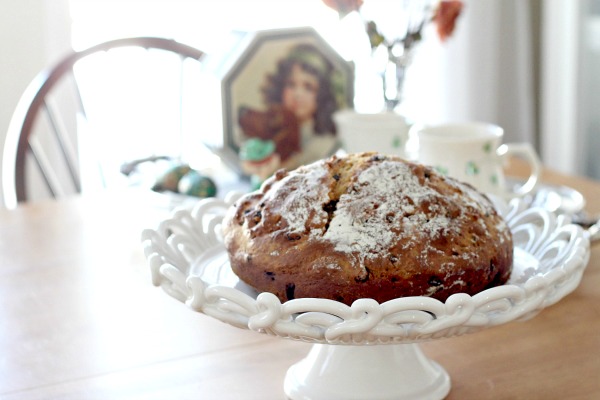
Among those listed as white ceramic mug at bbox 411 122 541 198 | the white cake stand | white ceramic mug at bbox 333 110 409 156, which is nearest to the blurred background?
white ceramic mug at bbox 333 110 409 156

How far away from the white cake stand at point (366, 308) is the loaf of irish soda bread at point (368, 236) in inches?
1.3

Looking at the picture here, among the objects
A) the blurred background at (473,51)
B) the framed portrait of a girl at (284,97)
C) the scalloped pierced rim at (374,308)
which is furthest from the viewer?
the blurred background at (473,51)

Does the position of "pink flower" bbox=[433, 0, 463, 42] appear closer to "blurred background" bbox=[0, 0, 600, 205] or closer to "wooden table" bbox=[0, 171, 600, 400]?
"wooden table" bbox=[0, 171, 600, 400]

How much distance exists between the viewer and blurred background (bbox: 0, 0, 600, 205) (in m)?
2.50

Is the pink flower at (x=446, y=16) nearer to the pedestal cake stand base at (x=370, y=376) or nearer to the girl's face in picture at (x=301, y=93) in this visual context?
the girl's face in picture at (x=301, y=93)

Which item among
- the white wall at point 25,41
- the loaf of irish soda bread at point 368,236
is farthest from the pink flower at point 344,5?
the white wall at point 25,41

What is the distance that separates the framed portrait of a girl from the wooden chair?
15.2 inches

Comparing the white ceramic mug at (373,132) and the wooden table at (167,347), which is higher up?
the white ceramic mug at (373,132)

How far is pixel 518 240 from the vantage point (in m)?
0.91

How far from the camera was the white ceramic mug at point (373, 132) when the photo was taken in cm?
135

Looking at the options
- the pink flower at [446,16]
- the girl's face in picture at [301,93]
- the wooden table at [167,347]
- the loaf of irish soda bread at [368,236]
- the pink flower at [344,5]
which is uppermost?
the pink flower at [344,5]

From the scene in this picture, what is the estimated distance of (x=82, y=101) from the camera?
1.88 m

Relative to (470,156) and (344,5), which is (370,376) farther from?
(344,5)

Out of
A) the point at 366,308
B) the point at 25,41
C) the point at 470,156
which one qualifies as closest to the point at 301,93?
the point at 470,156
